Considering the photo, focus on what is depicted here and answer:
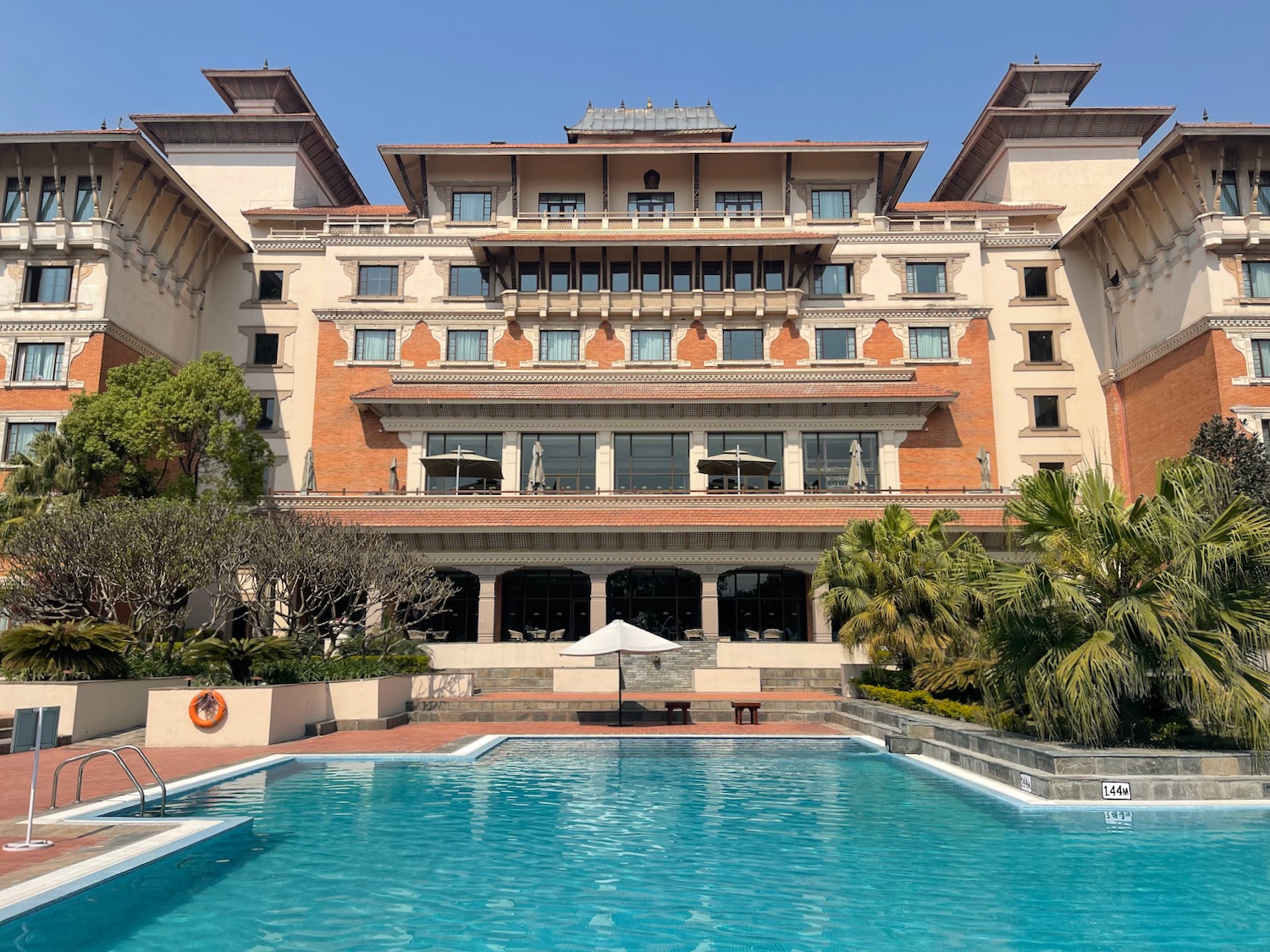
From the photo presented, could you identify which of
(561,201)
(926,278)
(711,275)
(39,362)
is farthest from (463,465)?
(926,278)

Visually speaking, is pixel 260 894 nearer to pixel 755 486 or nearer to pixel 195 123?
pixel 755 486

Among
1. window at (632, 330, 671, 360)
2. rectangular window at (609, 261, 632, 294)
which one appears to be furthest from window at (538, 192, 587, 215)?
window at (632, 330, 671, 360)

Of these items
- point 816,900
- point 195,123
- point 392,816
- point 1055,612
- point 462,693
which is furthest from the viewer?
point 195,123

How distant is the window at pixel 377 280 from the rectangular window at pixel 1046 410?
29660mm

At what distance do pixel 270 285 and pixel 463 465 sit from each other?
1500 cm

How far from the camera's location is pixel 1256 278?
35.6m

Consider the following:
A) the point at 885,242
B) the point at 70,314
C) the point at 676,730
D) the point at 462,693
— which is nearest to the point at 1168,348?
the point at 885,242

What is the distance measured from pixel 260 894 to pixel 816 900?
4.90 m

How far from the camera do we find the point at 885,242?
1697 inches

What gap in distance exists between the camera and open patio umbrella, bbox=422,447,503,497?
35.8m

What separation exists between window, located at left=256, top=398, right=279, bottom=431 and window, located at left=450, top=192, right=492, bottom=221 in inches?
472

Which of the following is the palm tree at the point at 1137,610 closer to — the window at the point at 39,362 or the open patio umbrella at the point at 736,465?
the open patio umbrella at the point at 736,465

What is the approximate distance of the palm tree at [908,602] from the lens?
2269cm

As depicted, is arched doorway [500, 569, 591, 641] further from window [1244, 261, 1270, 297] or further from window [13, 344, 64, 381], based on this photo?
window [1244, 261, 1270, 297]
